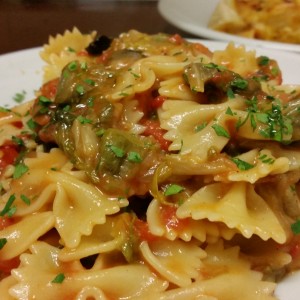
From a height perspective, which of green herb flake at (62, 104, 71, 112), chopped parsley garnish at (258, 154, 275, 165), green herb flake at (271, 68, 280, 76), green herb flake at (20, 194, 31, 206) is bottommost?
green herb flake at (20, 194, 31, 206)

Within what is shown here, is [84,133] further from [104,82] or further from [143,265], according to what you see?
[143,265]

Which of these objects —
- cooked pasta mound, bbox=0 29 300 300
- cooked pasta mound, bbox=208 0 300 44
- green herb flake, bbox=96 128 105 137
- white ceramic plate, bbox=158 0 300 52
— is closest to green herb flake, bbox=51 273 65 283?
cooked pasta mound, bbox=0 29 300 300

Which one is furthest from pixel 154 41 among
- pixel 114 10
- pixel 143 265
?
pixel 114 10

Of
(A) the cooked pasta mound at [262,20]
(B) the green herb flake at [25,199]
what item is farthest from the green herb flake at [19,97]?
(A) the cooked pasta mound at [262,20]

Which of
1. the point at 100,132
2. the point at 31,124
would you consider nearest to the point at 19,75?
the point at 31,124

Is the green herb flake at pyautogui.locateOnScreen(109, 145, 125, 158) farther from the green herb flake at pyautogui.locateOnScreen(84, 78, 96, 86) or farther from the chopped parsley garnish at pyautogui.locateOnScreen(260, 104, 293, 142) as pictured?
the chopped parsley garnish at pyautogui.locateOnScreen(260, 104, 293, 142)

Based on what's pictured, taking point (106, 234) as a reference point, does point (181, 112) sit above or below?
above
